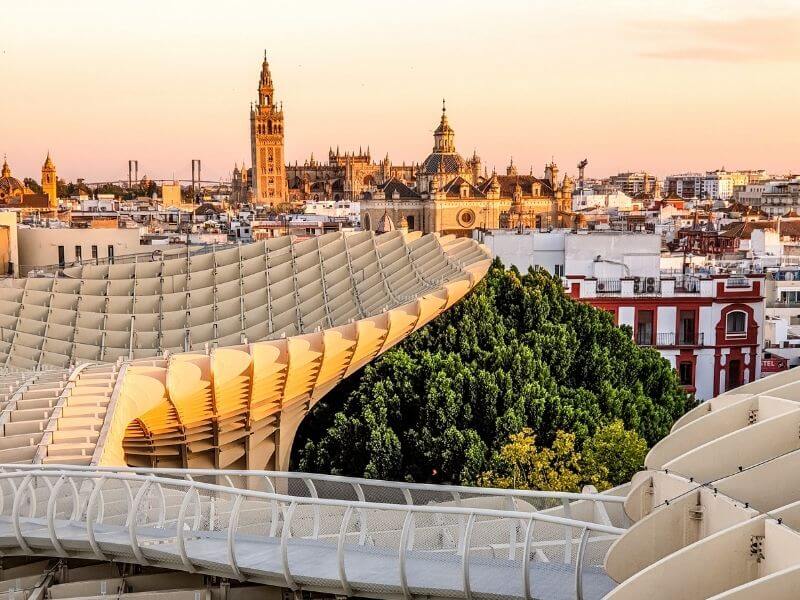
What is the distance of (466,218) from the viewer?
11894 cm

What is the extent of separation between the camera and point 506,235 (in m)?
50.6

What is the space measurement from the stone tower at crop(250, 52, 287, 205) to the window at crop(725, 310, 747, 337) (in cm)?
14423

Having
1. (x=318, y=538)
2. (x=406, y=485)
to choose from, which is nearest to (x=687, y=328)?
(x=406, y=485)

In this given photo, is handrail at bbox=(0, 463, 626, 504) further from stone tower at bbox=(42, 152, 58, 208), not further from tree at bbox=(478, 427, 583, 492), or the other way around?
stone tower at bbox=(42, 152, 58, 208)

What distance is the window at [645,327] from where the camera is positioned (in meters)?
41.8

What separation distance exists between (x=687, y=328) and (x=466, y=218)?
77573 millimetres

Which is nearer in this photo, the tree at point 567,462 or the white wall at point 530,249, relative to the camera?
the tree at point 567,462

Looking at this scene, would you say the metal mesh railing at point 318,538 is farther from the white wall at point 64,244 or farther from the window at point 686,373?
the white wall at point 64,244

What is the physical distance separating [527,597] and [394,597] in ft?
4.47

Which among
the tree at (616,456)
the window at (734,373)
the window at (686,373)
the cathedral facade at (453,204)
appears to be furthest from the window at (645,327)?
the cathedral facade at (453,204)

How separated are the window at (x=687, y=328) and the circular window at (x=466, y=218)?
76.7 meters

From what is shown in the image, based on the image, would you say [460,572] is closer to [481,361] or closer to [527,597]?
[527,597]

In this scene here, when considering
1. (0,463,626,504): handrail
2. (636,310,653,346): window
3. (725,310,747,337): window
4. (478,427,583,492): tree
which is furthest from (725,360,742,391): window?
(0,463,626,504): handrail

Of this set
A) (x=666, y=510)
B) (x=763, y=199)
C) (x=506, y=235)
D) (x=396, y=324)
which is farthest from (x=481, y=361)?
(x=763, y=199)
